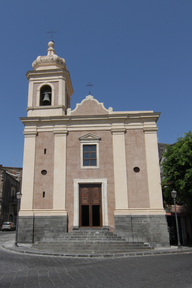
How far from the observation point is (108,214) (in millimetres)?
18281

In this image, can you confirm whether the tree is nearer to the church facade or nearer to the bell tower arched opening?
the church facade

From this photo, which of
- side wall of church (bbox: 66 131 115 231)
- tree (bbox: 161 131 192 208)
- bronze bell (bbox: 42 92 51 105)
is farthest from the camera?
bronze bell (bbox: 42 92 51 105)

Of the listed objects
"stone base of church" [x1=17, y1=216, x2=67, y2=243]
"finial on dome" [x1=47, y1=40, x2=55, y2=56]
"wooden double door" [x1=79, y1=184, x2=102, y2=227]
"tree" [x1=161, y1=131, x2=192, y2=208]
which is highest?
"finial on dome" [x1=47, y1=40, x2=55, y2=56]

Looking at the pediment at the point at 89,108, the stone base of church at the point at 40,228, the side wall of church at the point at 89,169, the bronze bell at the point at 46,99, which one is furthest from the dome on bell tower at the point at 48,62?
the stone base of church at the point at 40,228

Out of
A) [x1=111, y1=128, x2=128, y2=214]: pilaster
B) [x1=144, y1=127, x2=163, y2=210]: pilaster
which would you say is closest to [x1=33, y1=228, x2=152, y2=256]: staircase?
[x1=111, y1=128, x2=128, y2=214]: pilaster

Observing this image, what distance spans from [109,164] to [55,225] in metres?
5.78

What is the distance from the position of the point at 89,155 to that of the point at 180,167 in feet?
21.7

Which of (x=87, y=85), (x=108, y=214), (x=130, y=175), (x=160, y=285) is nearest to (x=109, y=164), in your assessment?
(x=130, y=175)

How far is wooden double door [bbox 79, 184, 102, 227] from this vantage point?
60.4ft

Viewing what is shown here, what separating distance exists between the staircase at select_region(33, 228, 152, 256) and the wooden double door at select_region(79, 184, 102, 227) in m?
0.69

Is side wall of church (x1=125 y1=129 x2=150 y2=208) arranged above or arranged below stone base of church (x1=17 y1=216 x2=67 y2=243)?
above

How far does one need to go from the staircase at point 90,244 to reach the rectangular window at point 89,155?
4762mm

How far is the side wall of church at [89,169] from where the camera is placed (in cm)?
1852

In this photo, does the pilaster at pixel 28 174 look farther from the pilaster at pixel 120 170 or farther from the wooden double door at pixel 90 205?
the pilaster at pixel 120 170
